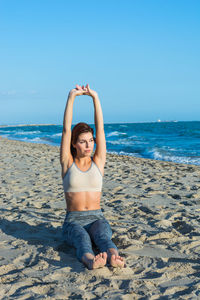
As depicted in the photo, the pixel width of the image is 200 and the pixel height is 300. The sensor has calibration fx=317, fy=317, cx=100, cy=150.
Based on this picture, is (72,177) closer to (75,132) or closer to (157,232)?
(75,132)

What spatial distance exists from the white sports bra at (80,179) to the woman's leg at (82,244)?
1.26ft

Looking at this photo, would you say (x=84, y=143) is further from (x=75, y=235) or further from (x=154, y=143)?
(x=154, y=143)

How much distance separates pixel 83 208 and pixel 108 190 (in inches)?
114

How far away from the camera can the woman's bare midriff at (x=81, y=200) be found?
3.39 meters

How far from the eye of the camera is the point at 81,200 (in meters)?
3.40

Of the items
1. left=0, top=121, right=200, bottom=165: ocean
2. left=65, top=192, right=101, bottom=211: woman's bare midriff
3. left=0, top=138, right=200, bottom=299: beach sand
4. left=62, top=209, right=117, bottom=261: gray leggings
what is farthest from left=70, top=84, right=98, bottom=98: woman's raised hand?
left=0, top=121, right=200, bottom=165: ocean

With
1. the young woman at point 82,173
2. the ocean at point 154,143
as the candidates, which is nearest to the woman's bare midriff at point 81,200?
the young woman at point 82,173

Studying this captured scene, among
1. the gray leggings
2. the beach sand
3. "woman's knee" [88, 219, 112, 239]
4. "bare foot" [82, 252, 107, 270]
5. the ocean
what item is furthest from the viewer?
the ocean

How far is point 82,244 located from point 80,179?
0.69 meters

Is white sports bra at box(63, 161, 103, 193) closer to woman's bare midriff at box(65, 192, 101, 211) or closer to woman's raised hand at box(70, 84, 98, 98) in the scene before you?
woman's bare midriff at box(65, 192, 101, 211)

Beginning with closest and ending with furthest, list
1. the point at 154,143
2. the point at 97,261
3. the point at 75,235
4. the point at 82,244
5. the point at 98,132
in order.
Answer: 1. the point at 97,261
2. the point at 82,244
3. the point at 75,235
4. the point at 98,132
5. the point at 154,143

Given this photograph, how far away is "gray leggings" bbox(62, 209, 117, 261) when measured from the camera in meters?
2.98

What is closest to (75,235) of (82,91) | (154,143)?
(82,91)

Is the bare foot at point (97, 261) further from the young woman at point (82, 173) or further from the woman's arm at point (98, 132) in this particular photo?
the woman's arm at point (98, 132)
